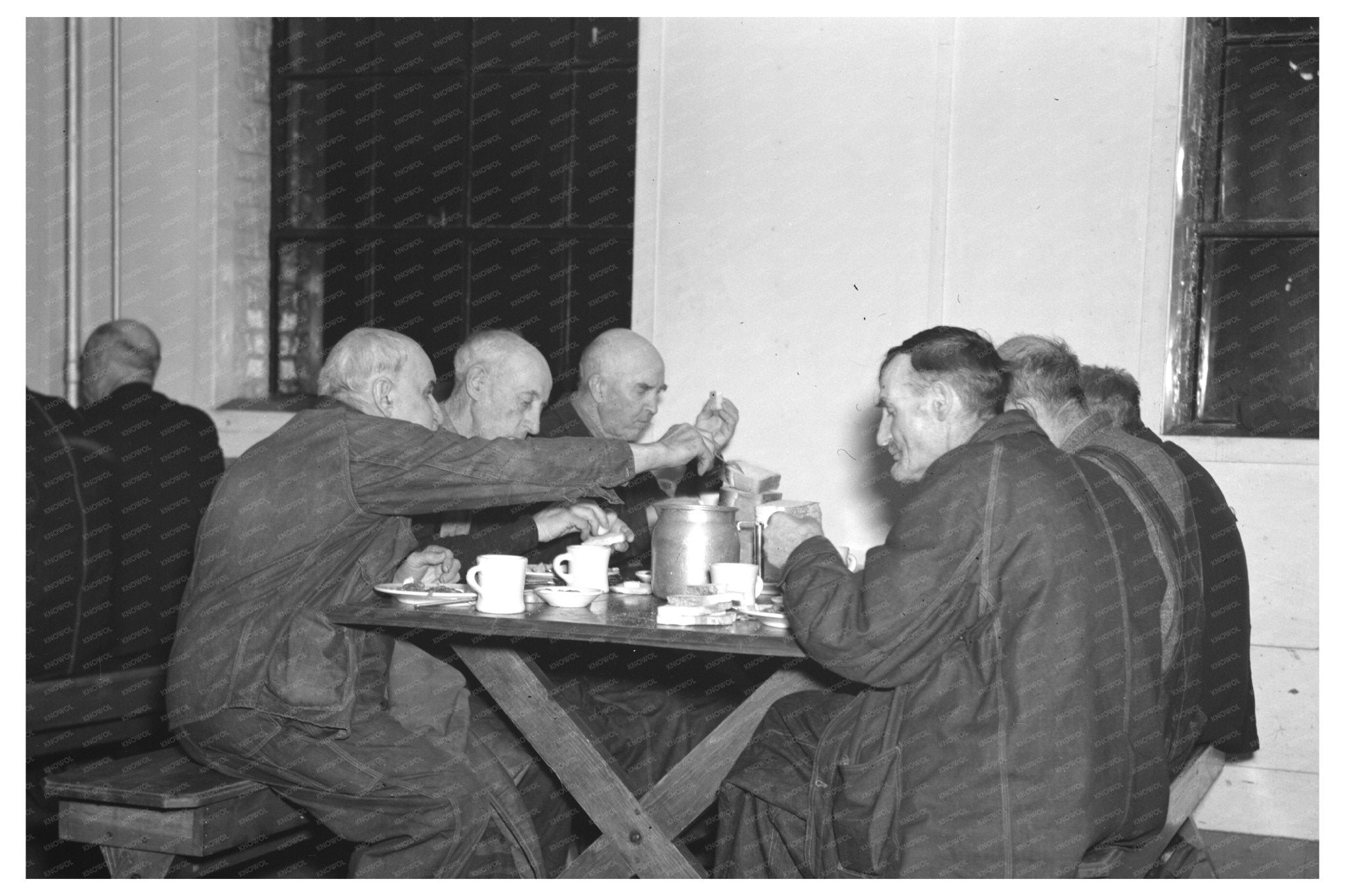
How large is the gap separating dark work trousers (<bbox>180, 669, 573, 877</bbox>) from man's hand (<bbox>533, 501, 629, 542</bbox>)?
29.4 inches

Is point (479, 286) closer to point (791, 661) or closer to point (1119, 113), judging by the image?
point (1119, 113)

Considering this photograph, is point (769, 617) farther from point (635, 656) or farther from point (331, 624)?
point (635, 656)

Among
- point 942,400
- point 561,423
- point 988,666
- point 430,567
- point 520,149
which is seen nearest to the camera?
point 988,666

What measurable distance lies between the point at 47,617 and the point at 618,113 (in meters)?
2.94

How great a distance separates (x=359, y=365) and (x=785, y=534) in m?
1.15

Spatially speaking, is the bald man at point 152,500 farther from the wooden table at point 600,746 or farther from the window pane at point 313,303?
the wooden table at point 600,746

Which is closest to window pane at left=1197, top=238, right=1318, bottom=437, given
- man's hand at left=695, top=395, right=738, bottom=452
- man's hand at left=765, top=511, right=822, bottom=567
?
man's hand at left=695, top=395, right=738, bottom=452

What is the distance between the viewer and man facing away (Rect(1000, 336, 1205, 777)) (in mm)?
2965

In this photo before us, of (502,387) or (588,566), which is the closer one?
(588,566)

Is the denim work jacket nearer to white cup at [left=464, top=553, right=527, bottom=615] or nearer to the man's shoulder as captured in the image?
white cup at [left=464, top=553, right=527, bottom=615]

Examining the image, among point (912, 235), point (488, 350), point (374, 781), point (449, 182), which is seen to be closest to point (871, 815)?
point (374, 781)

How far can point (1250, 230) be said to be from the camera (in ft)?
14.9

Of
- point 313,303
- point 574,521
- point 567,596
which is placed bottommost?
point 567,596

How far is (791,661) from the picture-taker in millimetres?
3133
